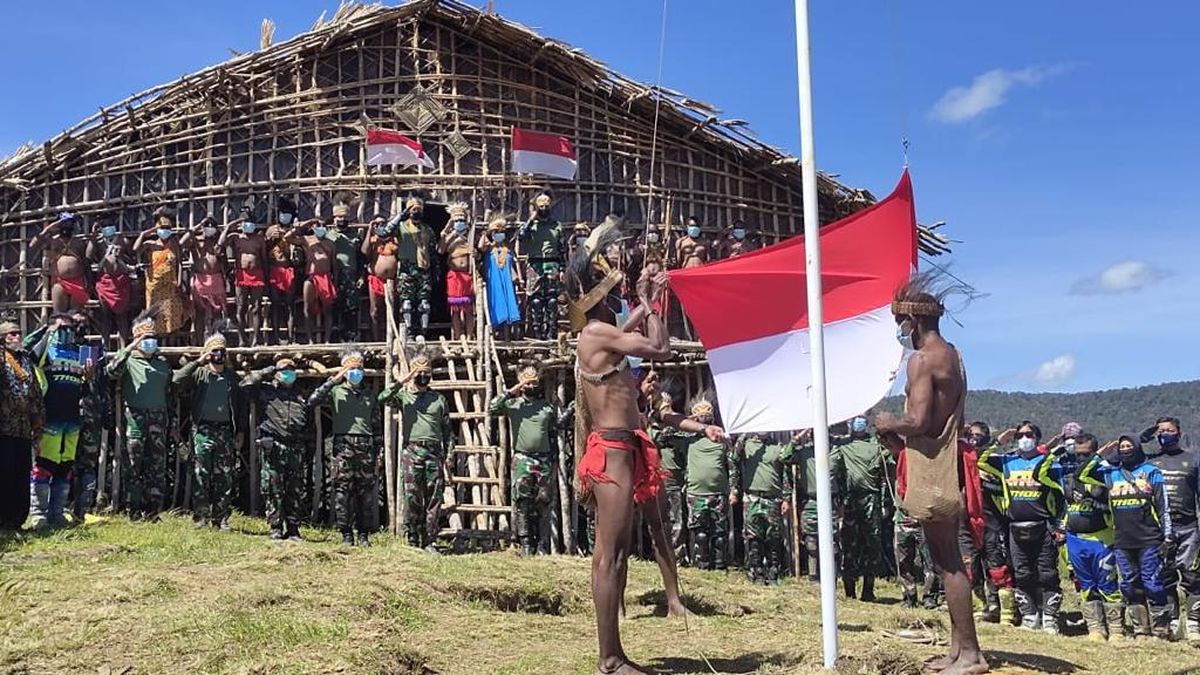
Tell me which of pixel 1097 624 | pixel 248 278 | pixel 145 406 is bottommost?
pixel 1097 624

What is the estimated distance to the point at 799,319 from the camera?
25.9 ft

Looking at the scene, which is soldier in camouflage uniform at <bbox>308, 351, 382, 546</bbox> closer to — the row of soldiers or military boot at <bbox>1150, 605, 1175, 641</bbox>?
the row of soldiers

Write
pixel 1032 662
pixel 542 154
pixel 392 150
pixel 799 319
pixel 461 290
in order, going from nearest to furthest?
pixel 1032 662, pixel 799 319, pixel 461 290, pixel 392 150, pixel 542 154

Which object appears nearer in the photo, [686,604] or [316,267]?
[686,604]

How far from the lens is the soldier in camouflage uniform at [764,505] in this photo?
11344mm

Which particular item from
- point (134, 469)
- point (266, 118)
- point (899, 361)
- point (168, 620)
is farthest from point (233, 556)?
point (266, 118)

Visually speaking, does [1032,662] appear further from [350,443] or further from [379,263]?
[379,263]

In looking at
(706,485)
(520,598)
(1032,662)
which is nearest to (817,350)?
(1032,662)

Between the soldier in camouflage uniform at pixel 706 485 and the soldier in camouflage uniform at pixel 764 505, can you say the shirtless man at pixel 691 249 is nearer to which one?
the soldier in camouflage uniform at pixel 706 485

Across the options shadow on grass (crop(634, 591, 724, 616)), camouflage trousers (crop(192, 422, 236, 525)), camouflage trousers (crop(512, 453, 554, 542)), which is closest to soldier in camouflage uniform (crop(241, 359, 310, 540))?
camouflage trousers (crop(192, 422, 236, 525))

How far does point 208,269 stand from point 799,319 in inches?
343

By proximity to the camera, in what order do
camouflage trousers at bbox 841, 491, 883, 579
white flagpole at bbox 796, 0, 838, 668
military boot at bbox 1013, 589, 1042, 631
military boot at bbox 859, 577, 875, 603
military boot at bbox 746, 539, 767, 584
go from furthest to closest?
1. military boot at bbox 746, 539, 767, 584
2. camouflage trousers at bbox 841, 491, 883, 579
3. military boot at bbox 859, 577, 875, 603
4. military boot at bbox 1013, 589, 1042, 631
5. white flagpole at bbox 796, 0, 838, 668

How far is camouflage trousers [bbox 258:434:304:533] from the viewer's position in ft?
34.4

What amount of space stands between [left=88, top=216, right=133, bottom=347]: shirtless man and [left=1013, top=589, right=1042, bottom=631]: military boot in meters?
10.8
